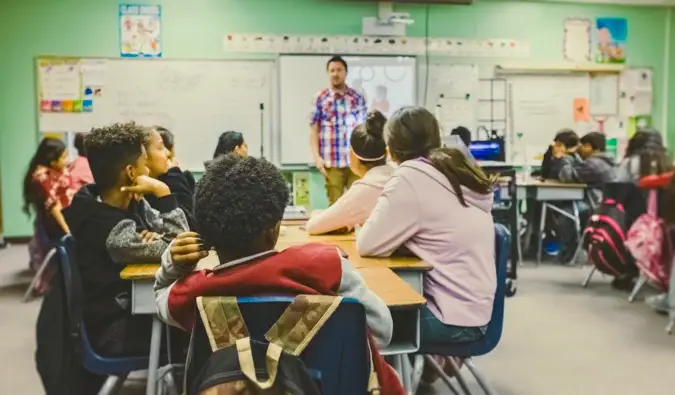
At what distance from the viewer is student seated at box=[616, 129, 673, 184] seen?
4.66 metres

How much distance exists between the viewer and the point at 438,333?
2.26 metres

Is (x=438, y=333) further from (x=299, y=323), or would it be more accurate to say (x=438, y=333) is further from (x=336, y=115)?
(x=336, y=115)

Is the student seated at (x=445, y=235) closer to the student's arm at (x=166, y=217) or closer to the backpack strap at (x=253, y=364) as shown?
the student's arm at (x=166, y=217)

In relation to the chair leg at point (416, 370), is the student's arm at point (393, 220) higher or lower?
higher

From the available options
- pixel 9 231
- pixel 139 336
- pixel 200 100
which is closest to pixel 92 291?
pixel 139 336

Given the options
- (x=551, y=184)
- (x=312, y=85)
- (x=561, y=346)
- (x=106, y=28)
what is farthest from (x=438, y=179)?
(x=106, y=28)

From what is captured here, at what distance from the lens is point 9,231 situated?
6.85m

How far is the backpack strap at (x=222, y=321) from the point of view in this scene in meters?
1.15

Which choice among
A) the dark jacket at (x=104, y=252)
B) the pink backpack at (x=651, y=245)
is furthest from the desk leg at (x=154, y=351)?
the pink backpack at (x=651, y=245)

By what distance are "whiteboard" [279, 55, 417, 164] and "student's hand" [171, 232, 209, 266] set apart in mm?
5440

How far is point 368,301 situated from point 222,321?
1.04 feet

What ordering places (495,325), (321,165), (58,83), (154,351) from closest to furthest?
(154,351) < (495,325) < (321,165) < (58,83)

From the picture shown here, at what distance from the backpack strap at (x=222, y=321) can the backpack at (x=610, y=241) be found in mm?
4088

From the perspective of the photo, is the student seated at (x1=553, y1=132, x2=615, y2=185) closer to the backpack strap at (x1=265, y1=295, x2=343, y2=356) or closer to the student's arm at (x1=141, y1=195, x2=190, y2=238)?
the student's arm at (x1=141, y1=195, x2=190, y2=238)
